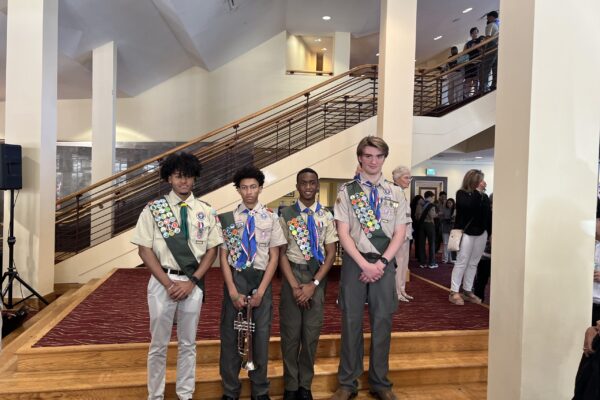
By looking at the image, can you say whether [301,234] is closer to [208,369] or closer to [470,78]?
[208,369]

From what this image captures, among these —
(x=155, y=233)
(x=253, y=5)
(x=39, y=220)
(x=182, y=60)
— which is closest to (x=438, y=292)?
(x=155, y=233)

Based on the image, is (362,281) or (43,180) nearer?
(362,281)

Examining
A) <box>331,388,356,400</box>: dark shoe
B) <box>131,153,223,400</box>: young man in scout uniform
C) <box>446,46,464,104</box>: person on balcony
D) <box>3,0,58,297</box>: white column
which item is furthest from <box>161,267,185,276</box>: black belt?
<box>446,46,464,104</box>: person on balcony

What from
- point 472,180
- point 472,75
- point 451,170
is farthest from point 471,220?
point 451,170

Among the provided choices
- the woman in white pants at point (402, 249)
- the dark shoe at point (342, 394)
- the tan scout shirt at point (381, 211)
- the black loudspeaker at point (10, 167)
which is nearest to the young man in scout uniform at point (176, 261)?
the tan scout shirt at point (381, 211)

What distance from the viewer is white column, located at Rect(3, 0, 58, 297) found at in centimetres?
518

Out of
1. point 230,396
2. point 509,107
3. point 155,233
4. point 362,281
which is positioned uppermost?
point 509,107

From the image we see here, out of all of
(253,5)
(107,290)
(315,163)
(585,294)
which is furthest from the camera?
(253,5)

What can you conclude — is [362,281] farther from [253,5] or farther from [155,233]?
[253,5]

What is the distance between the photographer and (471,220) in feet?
14.6

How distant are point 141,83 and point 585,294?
9.59 metres

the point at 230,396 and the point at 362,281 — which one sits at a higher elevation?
the point at 362,281

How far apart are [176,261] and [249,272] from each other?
0.45 m

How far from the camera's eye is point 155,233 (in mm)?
2570
